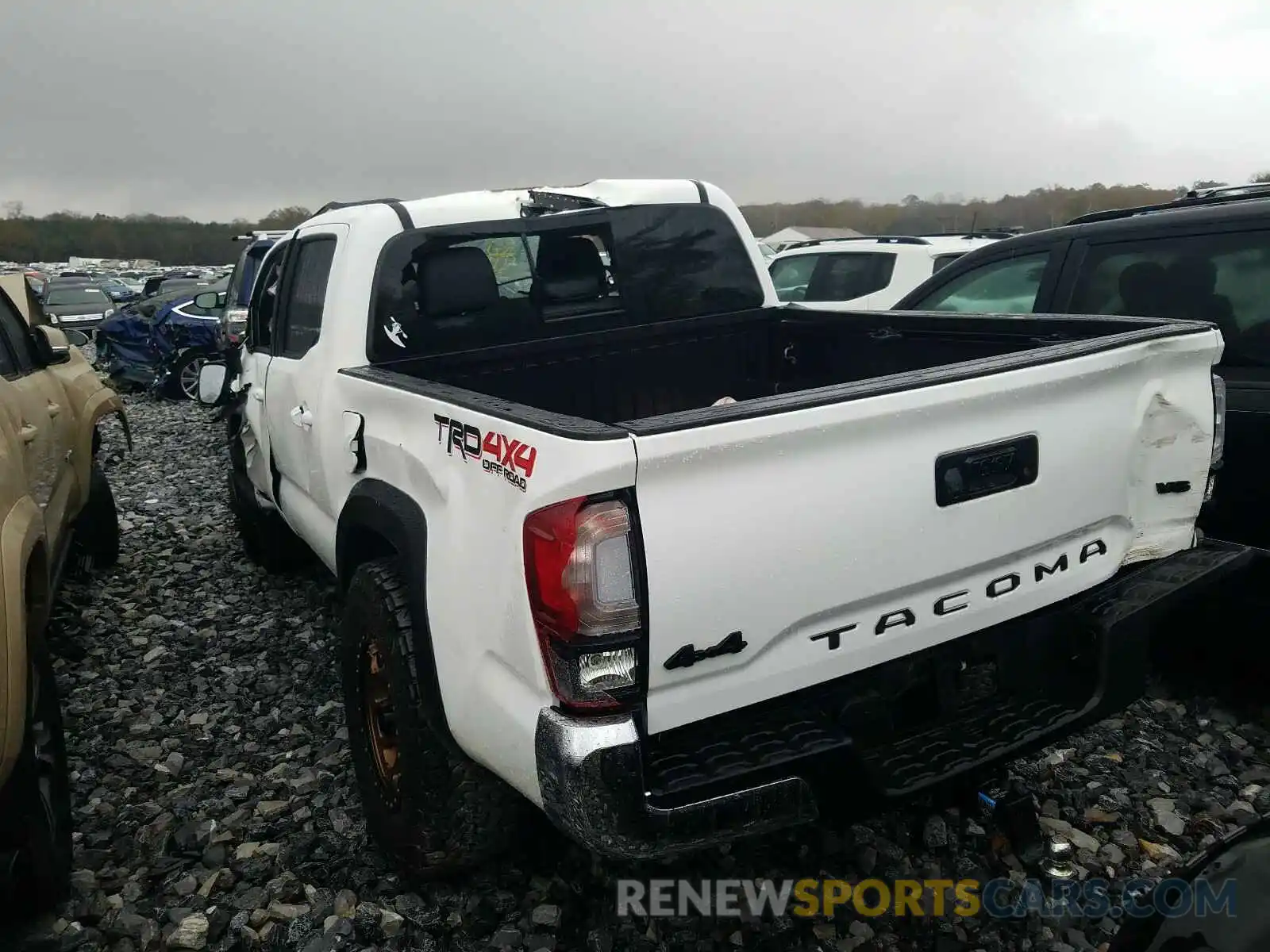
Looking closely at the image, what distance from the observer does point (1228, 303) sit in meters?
3.41

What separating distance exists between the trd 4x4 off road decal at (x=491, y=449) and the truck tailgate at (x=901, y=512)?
0.27 m

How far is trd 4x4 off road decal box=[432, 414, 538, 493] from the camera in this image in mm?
1921

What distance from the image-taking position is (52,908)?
2701 millimetres

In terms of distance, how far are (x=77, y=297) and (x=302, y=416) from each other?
72.2 feet

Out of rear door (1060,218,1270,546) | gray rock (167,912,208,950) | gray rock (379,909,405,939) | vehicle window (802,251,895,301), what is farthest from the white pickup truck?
vehicle window (802,251,895,301)

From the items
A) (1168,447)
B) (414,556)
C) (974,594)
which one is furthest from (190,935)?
(1168,447)

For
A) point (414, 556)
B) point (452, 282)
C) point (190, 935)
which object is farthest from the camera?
point (452, 282)

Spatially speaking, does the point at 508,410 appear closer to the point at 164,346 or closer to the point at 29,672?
the point at 29,672

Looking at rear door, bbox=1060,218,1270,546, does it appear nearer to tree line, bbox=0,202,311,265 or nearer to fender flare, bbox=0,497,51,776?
fender flare, bbox=0,497,51,776

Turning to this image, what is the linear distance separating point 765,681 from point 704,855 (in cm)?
111

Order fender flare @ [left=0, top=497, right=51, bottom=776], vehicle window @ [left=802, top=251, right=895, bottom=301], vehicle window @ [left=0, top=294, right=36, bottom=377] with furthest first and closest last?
1. vehicle window @ [left=802, top=251, right=895, bottom=301]
2. vehicle window @ [left=0, top=294, right=36, bottom=377]
3. fender flare @ [left=0, top=497, right=51, bottom=776]

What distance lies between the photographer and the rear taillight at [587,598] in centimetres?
182

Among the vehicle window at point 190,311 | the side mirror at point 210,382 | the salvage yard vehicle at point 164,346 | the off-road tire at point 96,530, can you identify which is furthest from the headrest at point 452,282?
the vehicle window at point 190,311

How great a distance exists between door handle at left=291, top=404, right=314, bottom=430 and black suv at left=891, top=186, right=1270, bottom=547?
3164 mm
